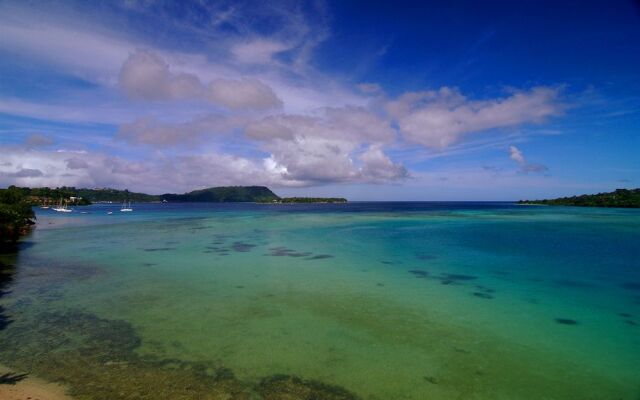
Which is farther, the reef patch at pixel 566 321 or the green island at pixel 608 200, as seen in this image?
the green island at pixel 608 200

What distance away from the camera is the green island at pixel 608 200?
120m

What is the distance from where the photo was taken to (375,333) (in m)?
11.4

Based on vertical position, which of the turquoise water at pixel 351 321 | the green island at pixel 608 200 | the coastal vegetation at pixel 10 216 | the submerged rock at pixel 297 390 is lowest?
the submerged rock at pixel 297 390

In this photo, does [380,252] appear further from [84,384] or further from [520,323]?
[84,384]

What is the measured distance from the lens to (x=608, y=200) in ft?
432

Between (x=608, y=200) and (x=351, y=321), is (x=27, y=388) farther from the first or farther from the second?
(x=608, y=200)

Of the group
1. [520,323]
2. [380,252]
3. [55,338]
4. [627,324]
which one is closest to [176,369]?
[55,338]

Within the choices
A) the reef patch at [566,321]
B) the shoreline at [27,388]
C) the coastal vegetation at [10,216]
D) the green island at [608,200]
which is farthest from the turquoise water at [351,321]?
the green island at [608,200]

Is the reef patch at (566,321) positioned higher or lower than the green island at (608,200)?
lower

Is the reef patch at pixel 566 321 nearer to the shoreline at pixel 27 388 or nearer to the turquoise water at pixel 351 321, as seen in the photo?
the turquoise water at pixel 351 321

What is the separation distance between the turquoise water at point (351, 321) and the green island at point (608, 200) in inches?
5008

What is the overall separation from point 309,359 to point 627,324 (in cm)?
1171

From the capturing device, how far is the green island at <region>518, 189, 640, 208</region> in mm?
120481

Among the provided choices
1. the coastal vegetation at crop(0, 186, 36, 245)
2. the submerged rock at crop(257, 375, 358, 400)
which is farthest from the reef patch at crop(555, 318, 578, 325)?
the coastal vegetation at crop(0, 186, 36, 245)
